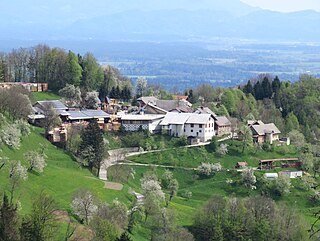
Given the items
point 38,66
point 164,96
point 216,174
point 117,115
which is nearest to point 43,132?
point 117,115

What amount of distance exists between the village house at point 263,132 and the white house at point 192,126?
4442 mm

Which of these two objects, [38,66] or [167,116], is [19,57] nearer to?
[38,66]

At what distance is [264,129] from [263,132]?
0.60 meters

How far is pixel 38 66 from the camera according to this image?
83.3m

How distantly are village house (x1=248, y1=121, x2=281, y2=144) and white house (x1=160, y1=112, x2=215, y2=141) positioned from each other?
14.6 ft

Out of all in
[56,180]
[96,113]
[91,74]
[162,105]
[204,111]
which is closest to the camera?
[56,180]

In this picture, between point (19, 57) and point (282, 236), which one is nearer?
point (282, 236)

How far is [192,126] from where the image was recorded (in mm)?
69500

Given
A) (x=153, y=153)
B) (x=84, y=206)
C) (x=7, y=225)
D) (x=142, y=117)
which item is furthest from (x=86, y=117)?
(x=7, y=225)

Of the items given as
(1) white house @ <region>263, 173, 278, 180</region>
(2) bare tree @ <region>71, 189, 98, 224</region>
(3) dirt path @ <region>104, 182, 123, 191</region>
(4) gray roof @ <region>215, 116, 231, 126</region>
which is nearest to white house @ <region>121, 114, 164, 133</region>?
(4) gray roof @ <region>215, 116, 231, 126</region>

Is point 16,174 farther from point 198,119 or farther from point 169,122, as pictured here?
point 198,119

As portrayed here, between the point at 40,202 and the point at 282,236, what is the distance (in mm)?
16402

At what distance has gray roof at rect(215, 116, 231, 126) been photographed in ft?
237

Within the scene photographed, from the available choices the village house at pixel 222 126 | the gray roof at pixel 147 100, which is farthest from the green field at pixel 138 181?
the gray roof at pixel 147 100
